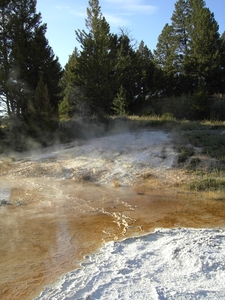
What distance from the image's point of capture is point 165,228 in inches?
269

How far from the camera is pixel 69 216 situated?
25.7 feet

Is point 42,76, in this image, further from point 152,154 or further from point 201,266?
point 201,266

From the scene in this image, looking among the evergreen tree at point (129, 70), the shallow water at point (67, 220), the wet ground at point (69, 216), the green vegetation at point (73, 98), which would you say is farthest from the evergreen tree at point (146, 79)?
the shallow water at point (67, 220)

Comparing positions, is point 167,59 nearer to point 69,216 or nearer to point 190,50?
point 190,50

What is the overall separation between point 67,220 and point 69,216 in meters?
0.33

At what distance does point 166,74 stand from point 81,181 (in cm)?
2210

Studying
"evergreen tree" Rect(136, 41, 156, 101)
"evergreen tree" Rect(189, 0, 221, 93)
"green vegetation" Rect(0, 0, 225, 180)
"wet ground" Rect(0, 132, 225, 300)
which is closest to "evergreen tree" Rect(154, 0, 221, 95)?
"evergreen tree" Rect(189, 0, 221, 93)

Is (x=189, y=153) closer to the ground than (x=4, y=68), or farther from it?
closer to the ground

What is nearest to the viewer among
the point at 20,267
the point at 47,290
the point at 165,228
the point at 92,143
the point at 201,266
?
the point at 47,290

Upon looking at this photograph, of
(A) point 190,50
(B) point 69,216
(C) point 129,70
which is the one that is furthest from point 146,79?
(B) point 69,216

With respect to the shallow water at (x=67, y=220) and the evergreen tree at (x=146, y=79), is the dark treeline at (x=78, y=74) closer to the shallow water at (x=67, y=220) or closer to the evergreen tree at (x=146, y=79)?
the evergreen tree at (x=146, y=79)

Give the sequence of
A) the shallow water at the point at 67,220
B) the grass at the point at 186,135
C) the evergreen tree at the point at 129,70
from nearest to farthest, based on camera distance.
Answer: the shallow water at the point at 67,220 < the grass at the point at 186,135 < the evergreen tree at the point at 129,70

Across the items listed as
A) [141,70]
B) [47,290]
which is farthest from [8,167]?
[141,70]

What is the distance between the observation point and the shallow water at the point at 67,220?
504cm
